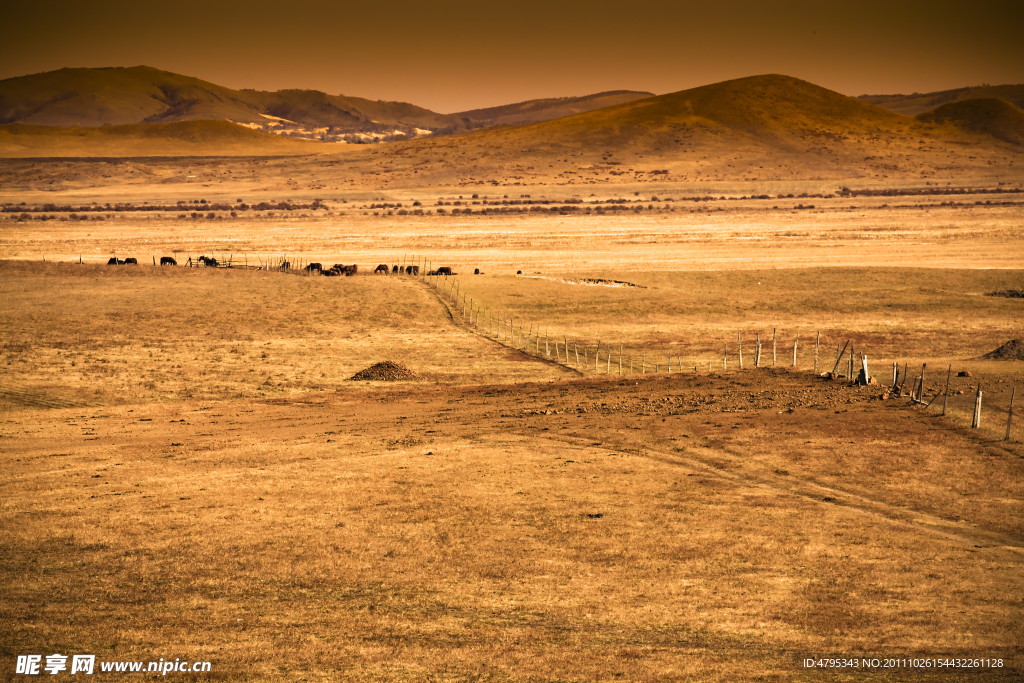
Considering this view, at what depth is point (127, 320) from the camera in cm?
4641

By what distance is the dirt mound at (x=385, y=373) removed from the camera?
37.0m

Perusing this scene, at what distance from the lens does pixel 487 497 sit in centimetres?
1981

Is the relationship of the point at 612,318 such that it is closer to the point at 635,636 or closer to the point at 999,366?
the point at 999,366

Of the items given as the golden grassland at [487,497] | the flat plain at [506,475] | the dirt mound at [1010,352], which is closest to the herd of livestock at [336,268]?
the flat plain at [506,475]

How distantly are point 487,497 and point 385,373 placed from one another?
18083 mm

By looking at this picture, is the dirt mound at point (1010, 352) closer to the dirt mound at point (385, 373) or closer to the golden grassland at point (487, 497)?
the golden grassland at point (487, 497)

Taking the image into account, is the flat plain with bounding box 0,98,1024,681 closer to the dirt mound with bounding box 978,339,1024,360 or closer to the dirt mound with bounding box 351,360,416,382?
the dirt mound with bounding box 978,339,1024,360

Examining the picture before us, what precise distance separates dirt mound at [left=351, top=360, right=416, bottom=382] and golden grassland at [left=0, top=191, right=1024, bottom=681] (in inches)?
41.6

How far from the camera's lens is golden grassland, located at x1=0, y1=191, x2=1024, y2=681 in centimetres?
1313

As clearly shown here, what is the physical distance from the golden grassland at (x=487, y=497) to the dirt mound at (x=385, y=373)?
1057 millimetres

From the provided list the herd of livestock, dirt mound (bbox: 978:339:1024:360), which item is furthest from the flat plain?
the herd of livestock

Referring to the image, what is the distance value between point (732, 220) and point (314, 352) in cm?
8571

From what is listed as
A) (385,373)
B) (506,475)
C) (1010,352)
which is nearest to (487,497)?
(506,475)

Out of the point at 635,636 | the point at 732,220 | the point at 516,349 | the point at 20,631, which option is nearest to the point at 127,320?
the point at 516,349
